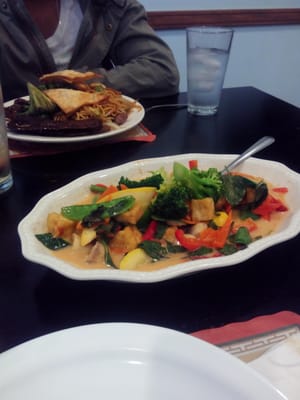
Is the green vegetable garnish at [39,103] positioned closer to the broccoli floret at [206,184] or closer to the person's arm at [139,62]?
the person's arm at [139,62]

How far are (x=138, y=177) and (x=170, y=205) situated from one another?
200mm

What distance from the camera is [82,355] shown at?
43cm

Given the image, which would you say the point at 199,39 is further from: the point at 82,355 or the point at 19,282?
the point at 82,355

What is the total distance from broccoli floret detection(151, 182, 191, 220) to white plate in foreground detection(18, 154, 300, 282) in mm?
112

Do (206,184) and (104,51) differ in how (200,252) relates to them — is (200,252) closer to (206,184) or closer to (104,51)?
(206,184)

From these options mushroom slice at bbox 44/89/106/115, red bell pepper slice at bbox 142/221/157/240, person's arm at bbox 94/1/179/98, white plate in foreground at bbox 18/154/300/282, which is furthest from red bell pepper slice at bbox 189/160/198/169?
person's arm at bbox 94/1/179/98

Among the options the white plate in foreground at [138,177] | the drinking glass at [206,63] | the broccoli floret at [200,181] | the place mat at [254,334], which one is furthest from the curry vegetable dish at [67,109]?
the place mat at [254,334]

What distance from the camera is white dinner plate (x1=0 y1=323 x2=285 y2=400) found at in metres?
0.40

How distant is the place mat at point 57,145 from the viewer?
1196 mm

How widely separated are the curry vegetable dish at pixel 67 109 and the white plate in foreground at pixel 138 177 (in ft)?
1.12

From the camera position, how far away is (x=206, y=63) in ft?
4.66

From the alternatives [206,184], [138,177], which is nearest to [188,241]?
[206,184]

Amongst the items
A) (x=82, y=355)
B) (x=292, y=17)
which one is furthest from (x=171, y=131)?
(x=292, y=17)

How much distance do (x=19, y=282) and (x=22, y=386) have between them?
31 centimetres
